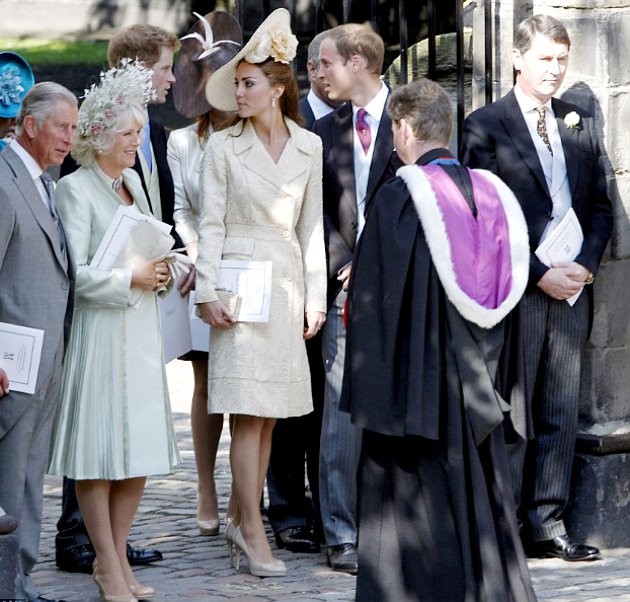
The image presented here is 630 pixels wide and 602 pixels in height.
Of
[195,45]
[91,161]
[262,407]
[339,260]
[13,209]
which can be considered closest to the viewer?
[13,209]

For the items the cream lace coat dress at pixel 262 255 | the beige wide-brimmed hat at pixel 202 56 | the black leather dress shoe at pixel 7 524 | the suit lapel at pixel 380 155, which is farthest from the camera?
the beige wide-brimmed hat at pixel 202 56

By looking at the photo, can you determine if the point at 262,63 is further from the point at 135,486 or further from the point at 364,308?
the point at 135,486

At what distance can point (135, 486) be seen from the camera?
5.59 meters

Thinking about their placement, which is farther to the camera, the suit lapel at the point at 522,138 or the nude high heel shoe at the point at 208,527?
the nude high heel shoe at the point at 208,527

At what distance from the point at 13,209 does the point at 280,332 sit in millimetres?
1423

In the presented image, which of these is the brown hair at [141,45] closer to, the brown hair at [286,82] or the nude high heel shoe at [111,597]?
the brown hair at [286,82]

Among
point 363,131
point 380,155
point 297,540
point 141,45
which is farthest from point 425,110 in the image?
point 297,540

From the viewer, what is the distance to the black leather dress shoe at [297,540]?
6.46 metres

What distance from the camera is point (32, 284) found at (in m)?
5.09

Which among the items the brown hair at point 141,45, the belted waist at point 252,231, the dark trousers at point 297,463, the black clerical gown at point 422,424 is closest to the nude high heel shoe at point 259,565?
the dark trousers at point 297,463

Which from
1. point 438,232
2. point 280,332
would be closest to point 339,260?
point 280,332

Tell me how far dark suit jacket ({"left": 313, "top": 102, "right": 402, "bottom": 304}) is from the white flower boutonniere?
81 centimetres

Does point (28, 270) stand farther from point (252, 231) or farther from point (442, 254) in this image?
point (442, 254)

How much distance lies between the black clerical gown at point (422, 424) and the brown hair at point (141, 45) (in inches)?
66.1
